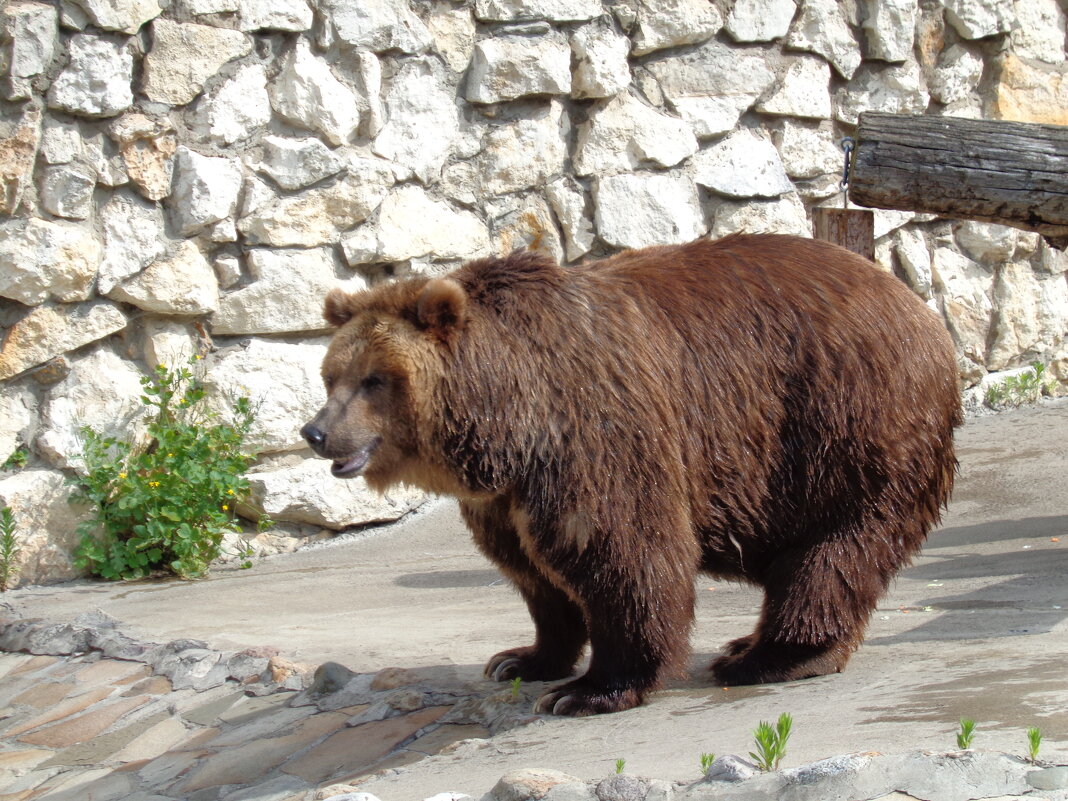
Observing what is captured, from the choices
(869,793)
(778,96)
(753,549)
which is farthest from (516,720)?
(778,96)

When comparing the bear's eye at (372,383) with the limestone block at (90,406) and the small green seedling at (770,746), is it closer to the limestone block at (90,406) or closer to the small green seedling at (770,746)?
the small green seedling at (770,746)

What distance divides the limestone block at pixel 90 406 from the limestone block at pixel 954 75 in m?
5.86

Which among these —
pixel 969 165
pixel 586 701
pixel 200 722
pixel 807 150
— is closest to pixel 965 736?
pixel 586 701

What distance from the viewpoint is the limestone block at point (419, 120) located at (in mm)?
7133

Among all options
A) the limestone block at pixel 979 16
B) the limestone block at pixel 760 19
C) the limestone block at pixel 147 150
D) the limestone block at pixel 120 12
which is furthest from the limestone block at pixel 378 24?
the limestone block at pixel 979 16

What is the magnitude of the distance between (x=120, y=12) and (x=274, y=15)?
0.84 metres

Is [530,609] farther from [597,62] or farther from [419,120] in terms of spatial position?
[597,62]

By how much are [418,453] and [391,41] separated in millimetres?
3802

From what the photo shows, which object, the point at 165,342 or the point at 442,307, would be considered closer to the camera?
the point at 442,307

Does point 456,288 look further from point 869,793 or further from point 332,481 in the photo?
point 332,481

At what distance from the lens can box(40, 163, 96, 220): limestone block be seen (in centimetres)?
627

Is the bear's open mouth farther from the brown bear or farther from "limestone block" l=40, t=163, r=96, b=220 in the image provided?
"limestone block" l=40, t=163, r=96, b=220

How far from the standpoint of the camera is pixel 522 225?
7.53 meters

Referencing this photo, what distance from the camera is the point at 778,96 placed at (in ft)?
26.7
